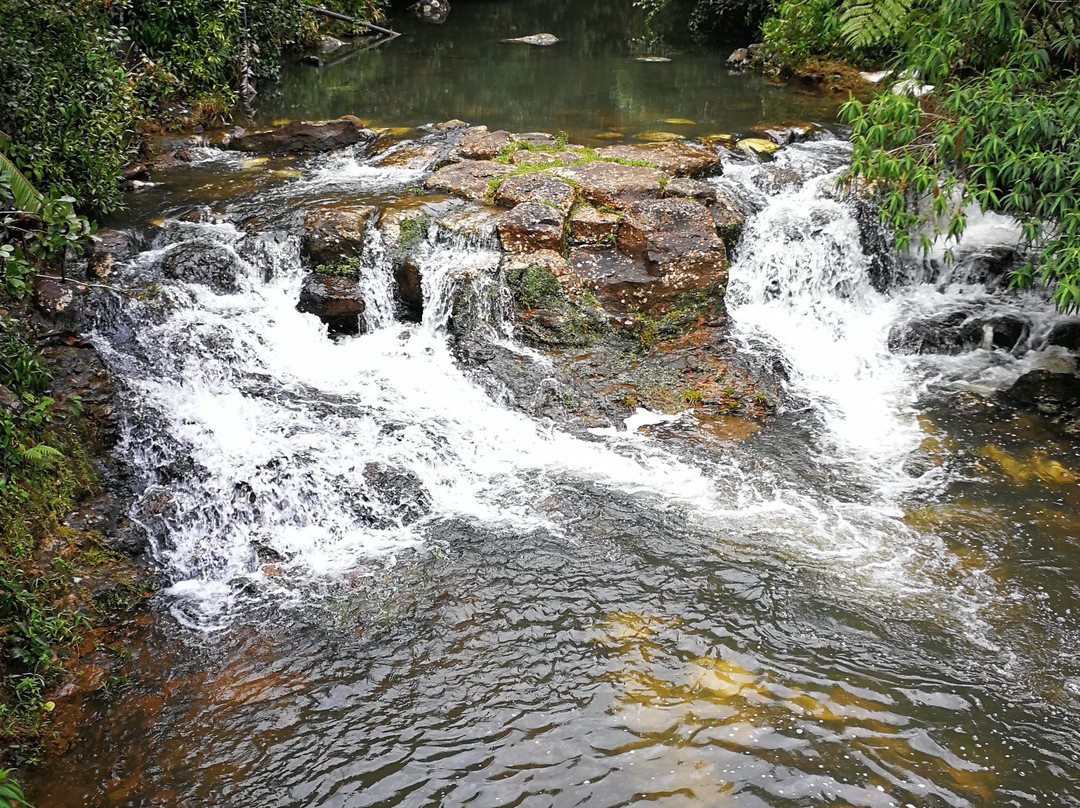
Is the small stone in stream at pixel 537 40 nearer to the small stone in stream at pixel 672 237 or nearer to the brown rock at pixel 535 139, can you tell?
the brown rock at pixel 535 139

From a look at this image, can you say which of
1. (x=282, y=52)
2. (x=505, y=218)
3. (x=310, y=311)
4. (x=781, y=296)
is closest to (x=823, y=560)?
(x=781, y=296)

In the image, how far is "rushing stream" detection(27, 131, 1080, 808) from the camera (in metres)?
4.68

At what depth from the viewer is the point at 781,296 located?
9.93 metres

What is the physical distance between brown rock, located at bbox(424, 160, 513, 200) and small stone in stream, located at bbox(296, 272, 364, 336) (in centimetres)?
207

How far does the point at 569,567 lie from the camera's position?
6.21 metres

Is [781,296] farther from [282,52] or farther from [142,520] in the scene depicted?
[282,52]

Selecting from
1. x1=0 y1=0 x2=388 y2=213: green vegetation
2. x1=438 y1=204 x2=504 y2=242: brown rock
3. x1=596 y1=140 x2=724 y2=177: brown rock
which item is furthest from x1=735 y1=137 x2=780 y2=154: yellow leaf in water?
x1=0 y1=0 x2=388 y2=213: green vegetation

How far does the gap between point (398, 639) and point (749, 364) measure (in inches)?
202

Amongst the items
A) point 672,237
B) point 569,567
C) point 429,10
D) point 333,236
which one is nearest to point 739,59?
point 672,237

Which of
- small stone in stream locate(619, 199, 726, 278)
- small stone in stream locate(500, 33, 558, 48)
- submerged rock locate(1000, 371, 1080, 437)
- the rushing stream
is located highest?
small stone in stream locate(500, 33, 558, 48)

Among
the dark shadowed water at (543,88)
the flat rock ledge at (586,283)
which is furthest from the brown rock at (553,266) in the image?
the dark shadowed water at (543,88)

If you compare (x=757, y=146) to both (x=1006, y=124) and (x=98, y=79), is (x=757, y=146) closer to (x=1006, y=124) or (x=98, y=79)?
(x=1006, y=124)

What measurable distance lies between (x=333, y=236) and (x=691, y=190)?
14.9ft

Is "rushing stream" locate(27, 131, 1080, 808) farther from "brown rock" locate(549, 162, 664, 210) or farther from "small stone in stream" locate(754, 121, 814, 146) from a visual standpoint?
"small stone in stream" locate(754, 121, 814, 146)
